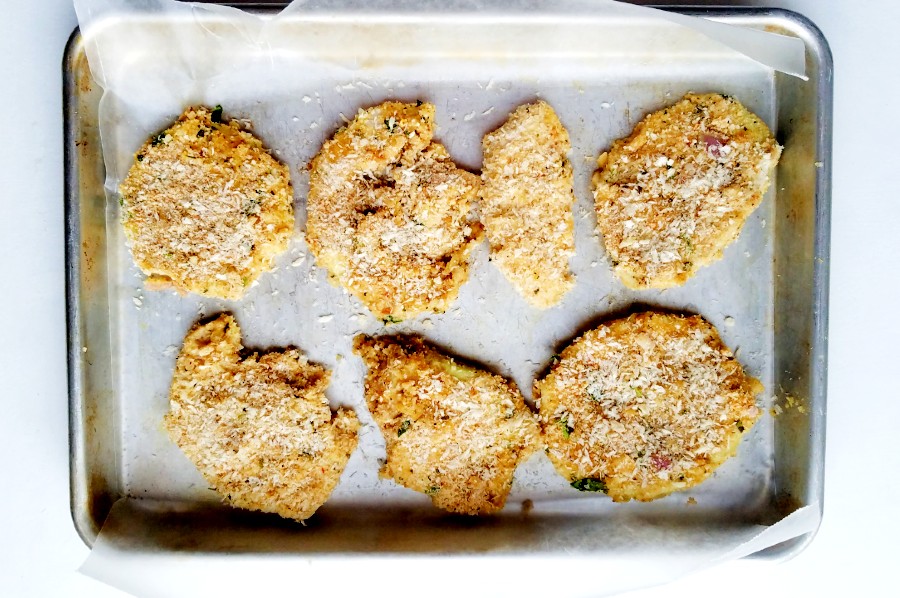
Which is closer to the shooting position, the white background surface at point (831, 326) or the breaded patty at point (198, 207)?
the breaded patty at point (198, 207)

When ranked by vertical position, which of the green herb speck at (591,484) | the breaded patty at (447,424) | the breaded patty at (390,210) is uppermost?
the breaded patty at (390,210)

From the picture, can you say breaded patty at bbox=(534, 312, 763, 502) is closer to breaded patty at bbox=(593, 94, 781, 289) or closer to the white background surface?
breaded patty at bbox=(593, 94, 781, 289)

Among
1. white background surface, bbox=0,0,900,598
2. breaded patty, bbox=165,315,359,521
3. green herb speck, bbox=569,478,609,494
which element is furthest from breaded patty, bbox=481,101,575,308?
white background surface, bbox=0,0,900,598

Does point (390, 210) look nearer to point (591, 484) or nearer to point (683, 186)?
point (683, 186)

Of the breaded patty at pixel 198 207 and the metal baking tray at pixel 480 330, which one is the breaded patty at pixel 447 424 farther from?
the breaded patty at pixel 198 207

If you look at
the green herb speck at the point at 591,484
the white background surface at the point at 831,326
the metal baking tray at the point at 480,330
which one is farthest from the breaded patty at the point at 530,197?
the white background surface at the point at 831,326
